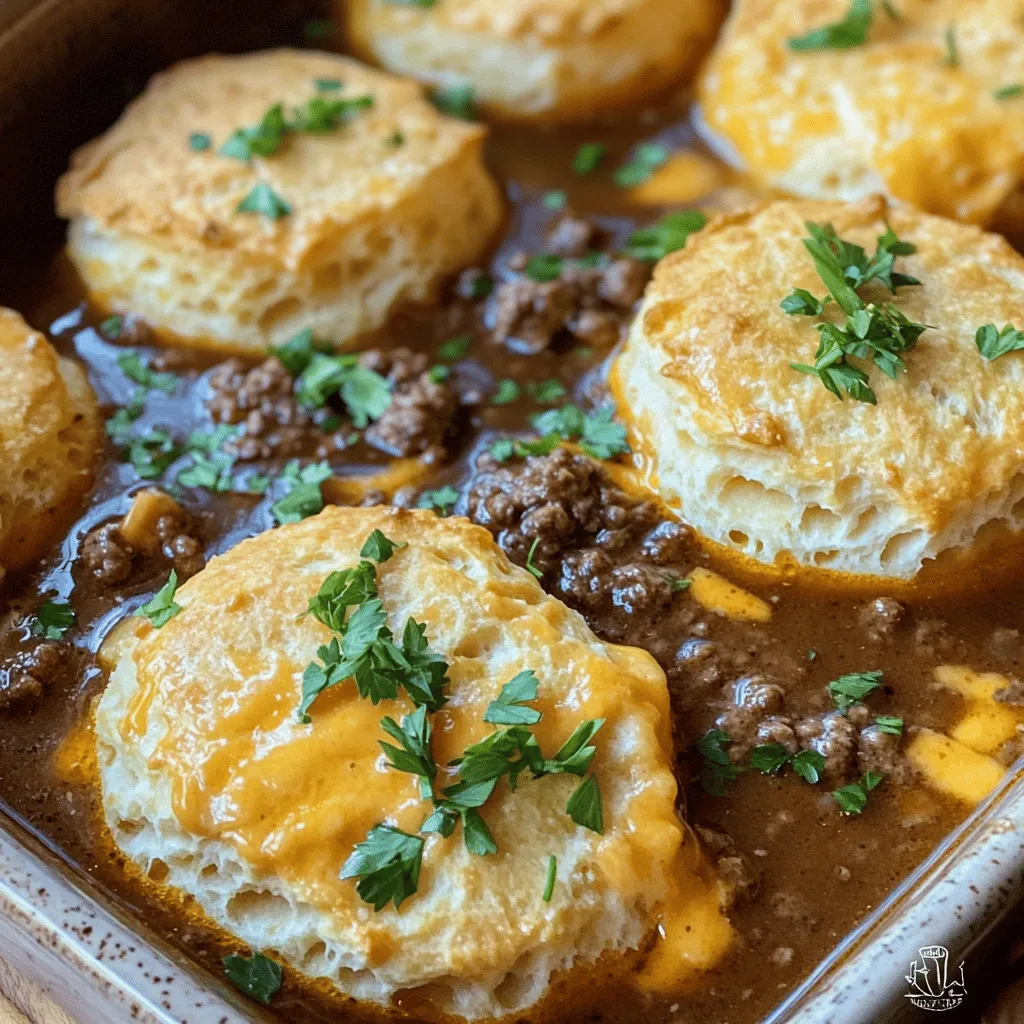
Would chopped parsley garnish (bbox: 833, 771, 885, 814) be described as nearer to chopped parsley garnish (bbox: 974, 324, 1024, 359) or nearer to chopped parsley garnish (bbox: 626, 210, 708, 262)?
chopped parsley garnish (bbox: 974, 324, 1024, 359)

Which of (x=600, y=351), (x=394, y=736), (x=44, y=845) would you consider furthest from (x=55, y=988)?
(x=600, y=351)

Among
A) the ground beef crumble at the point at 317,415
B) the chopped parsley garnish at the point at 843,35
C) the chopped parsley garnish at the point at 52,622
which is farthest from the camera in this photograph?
the chopped parsley garnish at the point at 843,35

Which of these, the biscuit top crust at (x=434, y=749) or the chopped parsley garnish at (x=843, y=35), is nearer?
the biscuit top crust at (x=434, y=749)

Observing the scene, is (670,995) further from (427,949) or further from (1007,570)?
(1007,570)

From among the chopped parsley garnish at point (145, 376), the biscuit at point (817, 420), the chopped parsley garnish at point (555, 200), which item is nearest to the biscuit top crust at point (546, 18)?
the chopped parsley garnish at point (555, 200)

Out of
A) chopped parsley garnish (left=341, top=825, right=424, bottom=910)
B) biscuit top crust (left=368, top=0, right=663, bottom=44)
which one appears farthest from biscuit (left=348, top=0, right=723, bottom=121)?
chopped parsley garnish (left=341, top=825, right=424, bottom=910)

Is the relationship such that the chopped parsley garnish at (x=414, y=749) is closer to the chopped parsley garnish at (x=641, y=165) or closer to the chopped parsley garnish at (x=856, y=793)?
the chopped parsley garnish at (x=856, y=793)

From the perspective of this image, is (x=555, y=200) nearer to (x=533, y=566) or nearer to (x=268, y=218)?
(x=268, y=218)
